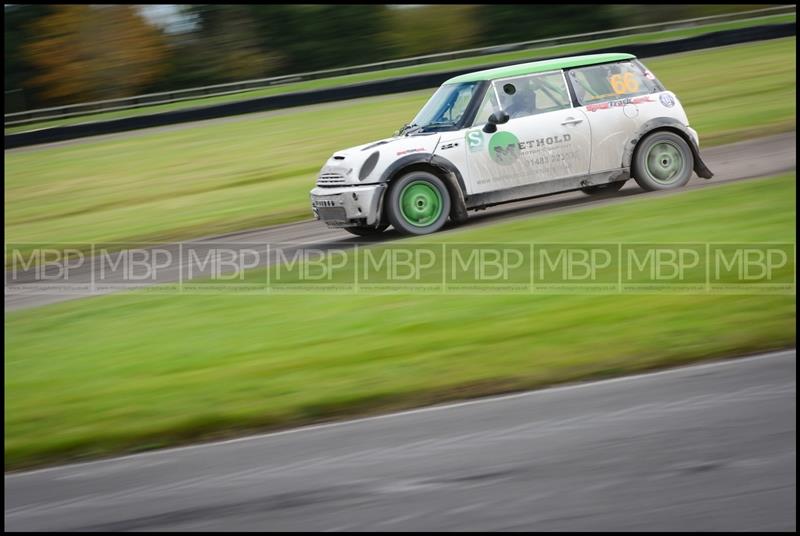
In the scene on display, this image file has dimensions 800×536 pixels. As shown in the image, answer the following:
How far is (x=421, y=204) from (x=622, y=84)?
2.77 m

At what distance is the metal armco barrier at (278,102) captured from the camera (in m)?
26.6

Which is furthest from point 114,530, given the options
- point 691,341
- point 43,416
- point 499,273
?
point 499,273

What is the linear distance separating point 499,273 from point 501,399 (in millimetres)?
3255

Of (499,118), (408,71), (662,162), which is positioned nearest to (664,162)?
(662,162)

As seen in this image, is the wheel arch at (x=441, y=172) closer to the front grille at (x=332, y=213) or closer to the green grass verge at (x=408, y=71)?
the front grille at (x=332, y=213)

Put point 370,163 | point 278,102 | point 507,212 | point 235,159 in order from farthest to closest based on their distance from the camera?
point 278,102 → point 235,159 → point 507,212 → point 370,163

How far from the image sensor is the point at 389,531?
4039mm

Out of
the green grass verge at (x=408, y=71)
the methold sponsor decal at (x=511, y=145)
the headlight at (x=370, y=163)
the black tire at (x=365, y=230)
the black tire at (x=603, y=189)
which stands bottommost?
the black tire at (x=365, y=230)

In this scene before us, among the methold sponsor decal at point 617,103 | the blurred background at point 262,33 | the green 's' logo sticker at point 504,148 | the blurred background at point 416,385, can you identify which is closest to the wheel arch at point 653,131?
the methold sponsor decal at point 617,103

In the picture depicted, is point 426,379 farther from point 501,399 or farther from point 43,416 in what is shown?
point 43,416

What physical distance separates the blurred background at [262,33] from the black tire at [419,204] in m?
40.2

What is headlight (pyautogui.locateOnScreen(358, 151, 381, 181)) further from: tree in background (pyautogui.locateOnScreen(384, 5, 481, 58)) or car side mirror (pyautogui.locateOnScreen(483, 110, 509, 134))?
tree in background (pyautogui.locateOnScreen(384, 5, 481, 58))

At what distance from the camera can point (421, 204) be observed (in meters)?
10.8
